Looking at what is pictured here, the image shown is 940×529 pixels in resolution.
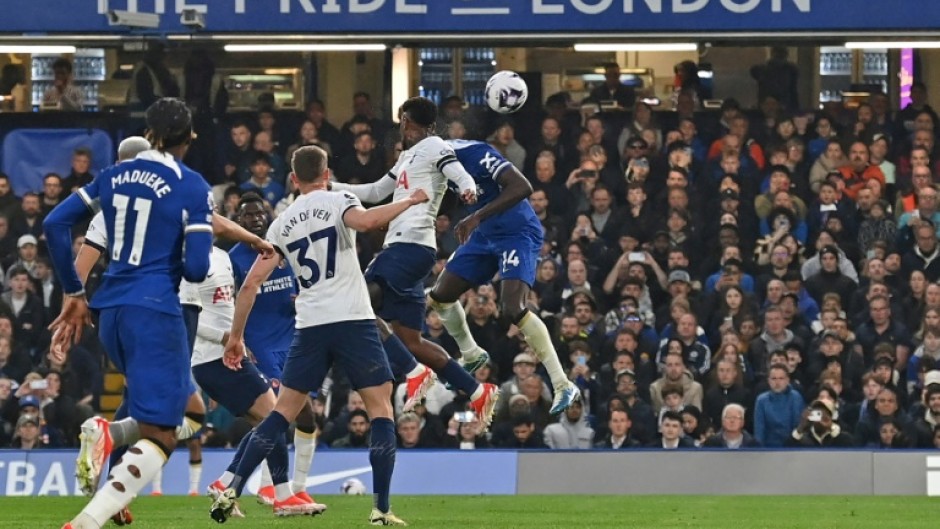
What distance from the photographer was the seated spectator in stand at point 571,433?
762 inches

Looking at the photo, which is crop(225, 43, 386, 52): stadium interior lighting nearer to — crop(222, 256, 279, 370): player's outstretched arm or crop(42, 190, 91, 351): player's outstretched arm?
crop(222, 256, 279, 370): player's outstretched arm

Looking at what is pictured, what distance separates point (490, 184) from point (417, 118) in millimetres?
1013

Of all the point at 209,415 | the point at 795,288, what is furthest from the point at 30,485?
the point at 795,288

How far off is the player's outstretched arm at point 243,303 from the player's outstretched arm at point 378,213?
0.60 meters

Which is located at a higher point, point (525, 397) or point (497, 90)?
point (497, 90)

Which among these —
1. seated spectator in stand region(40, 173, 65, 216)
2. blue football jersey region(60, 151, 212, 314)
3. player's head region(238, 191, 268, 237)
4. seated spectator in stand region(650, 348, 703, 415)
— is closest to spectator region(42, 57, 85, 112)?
seated spectator in stand region(40, 173, 65, 216)

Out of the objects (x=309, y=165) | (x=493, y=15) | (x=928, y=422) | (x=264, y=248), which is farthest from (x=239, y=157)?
(x=264, y=248)

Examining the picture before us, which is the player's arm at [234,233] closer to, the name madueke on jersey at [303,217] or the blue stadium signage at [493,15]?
the name madueke on jersey at [303,217]

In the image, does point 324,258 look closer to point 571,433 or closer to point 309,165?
point 309,165

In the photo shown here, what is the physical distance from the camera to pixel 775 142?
22.3 metres

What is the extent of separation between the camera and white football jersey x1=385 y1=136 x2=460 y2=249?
1323 centimetres

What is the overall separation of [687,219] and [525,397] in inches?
133

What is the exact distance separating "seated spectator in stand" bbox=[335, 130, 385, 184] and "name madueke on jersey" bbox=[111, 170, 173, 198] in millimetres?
12106

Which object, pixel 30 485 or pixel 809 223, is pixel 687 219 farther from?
pixel 30 485
